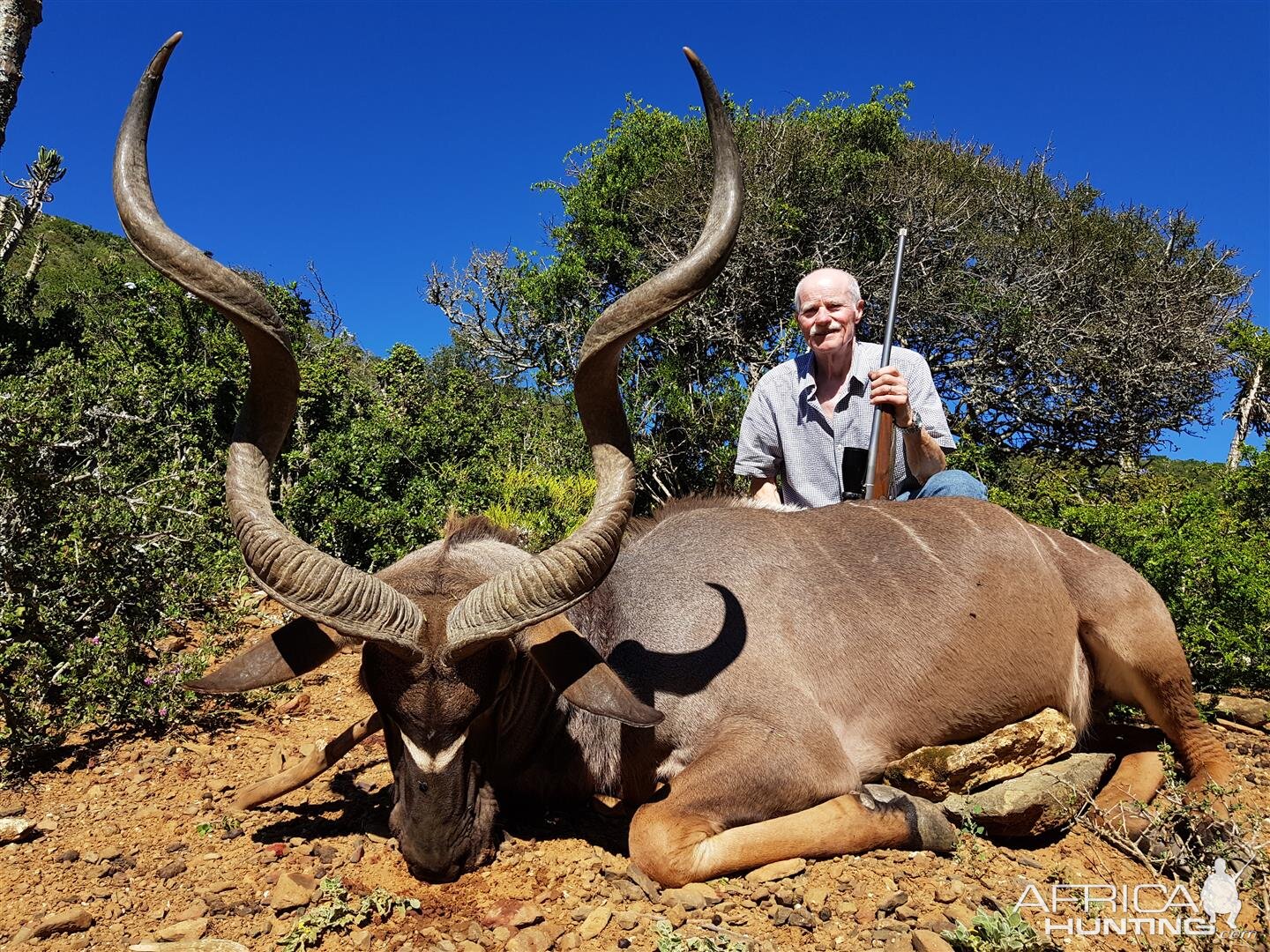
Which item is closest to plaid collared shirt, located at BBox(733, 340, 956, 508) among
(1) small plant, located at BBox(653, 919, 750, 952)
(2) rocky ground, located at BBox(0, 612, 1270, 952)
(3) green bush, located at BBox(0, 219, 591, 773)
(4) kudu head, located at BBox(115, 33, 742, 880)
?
(3) green bush, located at BBox(0, 219, 591, 773)

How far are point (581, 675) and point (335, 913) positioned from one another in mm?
1249

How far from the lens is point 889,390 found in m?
5.39

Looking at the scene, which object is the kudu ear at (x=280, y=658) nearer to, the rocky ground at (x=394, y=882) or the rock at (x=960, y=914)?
the rocky ground at (x=394, y=882)

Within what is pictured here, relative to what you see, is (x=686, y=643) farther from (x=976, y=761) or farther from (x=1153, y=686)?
(x=1153, y=686)

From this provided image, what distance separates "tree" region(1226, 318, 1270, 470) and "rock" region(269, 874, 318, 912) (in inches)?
709

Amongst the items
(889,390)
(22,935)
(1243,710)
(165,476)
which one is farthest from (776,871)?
(165,476)

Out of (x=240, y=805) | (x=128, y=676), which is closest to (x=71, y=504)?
(x=128, y=676)

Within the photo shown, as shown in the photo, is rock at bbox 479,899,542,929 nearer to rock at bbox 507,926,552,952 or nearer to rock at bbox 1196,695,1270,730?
rock at bbox 507,926,552,952

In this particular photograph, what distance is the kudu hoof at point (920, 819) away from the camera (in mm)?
3713

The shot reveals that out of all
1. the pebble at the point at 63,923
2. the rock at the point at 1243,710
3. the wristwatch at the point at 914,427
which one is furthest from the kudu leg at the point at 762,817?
the rock at the point at 1243,710

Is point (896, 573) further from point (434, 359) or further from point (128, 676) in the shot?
point (434, 359)

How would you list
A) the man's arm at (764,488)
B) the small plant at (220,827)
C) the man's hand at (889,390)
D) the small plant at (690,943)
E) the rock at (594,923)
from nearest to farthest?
the small plant at (690,943) → the rock at (594,923) → the small plant at (220,827) → the man's hand at (889,390) → the man's arm at (764,488)

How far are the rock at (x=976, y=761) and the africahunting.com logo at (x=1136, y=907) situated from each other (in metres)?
0.63

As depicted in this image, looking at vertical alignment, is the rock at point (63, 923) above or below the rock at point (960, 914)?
below
